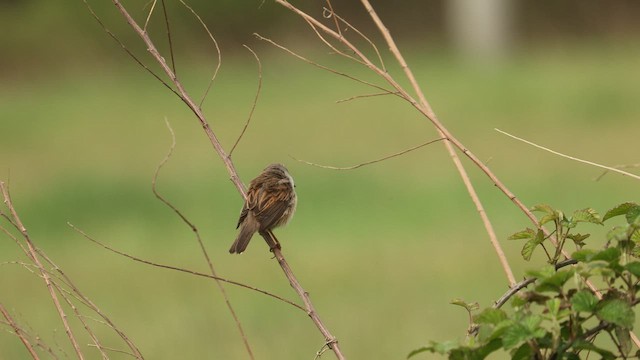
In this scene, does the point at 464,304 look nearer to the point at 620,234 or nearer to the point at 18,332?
the point at 620,234

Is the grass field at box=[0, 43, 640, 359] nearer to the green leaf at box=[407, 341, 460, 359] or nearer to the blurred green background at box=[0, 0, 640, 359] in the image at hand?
the blurred green background at box=[0, 0, 640, 359]

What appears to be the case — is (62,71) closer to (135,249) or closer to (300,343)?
(135,249)

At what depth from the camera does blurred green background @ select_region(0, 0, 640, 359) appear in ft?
30.6

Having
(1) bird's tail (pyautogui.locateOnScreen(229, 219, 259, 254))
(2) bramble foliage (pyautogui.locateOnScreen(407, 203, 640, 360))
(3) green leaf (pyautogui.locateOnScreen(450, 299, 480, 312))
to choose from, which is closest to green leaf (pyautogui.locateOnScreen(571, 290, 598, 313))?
(2) bramble foliage (pyautogui.locateOnScreen(407, 203, 640, 360))

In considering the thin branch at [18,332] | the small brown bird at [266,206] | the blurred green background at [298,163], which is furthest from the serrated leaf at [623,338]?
the small brown bird at [266,206]

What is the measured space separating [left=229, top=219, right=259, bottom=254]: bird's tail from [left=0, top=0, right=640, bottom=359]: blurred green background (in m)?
1.73

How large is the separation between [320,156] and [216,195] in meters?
1.82

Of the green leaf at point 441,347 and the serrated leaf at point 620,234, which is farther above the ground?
the serrated leaf at point 620,234

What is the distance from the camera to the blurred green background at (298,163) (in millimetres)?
9328

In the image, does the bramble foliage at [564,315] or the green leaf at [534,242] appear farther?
the green leaf at [534,242]

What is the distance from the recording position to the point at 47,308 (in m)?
9.69

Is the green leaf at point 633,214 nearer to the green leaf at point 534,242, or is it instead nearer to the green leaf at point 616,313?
the green leaf at point 534,242

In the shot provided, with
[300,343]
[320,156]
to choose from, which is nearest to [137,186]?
[320,156]

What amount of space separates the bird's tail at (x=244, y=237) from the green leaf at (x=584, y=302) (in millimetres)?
2716
